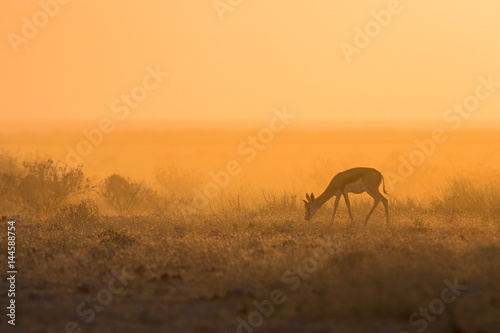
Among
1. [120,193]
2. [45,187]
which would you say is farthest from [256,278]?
[120,193]

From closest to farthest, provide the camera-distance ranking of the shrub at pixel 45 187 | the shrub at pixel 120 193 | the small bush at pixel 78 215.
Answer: the small bush at pixel 78 215
the shrub at pixel 45 187
the shrub at pixel 120 193

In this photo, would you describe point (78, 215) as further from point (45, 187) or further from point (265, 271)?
point (265, 271)

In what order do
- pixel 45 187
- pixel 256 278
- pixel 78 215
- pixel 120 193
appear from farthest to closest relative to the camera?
1. pixel 120 193
2. pixel 45 187
3. pixel 78 215
4. pixel 256 278

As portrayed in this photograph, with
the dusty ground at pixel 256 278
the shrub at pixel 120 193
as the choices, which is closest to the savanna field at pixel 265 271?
the dusty ground at pixel 256 278

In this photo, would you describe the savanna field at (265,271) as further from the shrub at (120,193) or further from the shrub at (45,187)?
the shrub at (120,193)

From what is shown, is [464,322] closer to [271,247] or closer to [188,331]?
[188,331]

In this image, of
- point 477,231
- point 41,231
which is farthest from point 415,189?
point 41,231

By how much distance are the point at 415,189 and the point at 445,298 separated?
3700 cm

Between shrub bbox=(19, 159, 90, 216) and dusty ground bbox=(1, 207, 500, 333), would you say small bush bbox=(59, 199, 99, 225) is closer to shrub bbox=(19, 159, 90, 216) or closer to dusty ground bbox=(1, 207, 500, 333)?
dusty ground bbox=(1, 207, 500, 333)

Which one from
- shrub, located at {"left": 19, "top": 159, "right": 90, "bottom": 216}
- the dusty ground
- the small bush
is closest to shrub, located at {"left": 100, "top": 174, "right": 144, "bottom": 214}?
shrub, located at {"left": 19, "top": 159, "right": 90, "bottom": 216}

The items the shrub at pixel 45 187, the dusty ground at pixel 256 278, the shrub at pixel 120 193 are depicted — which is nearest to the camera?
the dusty ground at pixel 256 278

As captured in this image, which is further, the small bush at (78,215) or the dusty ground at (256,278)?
the small bush at (78,215)

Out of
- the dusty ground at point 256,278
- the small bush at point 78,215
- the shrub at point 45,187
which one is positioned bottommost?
the dusty ground at point 256,278

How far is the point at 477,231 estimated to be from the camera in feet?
52.2
